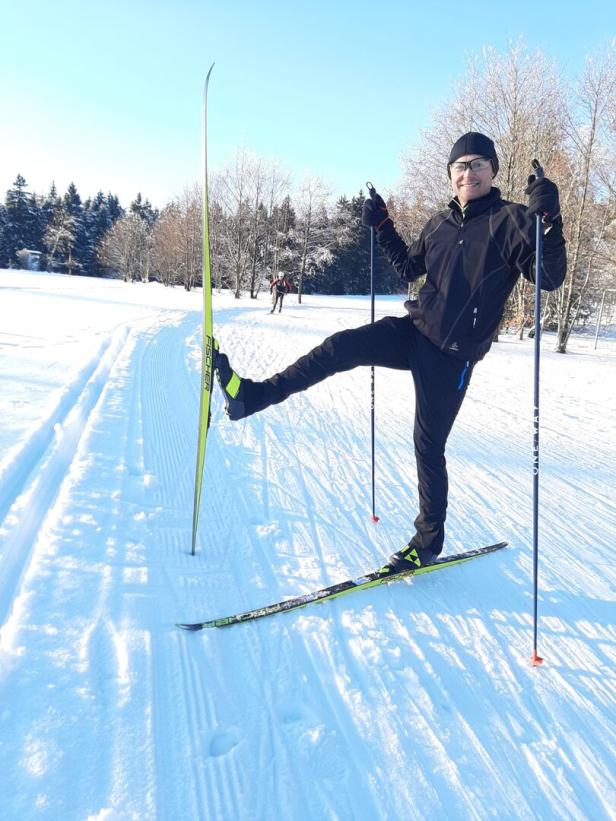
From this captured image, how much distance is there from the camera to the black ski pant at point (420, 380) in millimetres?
2732

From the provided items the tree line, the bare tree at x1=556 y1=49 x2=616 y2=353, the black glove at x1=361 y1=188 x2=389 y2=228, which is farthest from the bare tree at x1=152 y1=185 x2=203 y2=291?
the black glove at x1=361 y1=188 x2=389 y2=228

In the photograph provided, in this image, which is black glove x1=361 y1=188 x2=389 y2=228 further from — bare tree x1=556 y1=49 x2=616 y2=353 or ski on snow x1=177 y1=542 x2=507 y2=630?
bare tree x1=556 y1=49 x2=616 y2=353

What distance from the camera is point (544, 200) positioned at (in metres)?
2.25

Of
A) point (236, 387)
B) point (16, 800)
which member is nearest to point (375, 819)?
point (16, 800)

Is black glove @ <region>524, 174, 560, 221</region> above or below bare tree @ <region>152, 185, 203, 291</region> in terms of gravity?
below

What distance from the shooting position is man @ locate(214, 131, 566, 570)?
8.32 feet

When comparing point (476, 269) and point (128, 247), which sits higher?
point (128, 247)

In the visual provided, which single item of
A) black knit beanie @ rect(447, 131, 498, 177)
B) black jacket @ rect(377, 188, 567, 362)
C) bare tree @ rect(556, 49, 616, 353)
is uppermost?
bare tree @ rect(556, 49, 616, 353)

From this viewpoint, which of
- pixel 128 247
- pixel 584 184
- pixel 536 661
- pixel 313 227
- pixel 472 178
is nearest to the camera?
pixel 536 661

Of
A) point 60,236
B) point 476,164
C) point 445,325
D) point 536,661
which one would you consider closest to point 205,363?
point 445,325

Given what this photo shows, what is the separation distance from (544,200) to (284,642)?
2244 millimetres

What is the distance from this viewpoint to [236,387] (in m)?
2.79

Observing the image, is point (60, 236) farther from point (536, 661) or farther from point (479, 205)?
point (536, 661)

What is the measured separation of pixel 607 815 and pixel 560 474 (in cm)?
354
